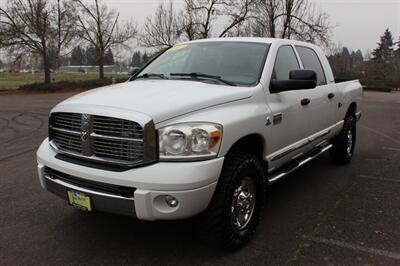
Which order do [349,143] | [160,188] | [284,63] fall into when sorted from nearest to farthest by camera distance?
[160,188], [284,63], [349,143]

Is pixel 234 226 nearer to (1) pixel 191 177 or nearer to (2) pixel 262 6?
(1) pixel 191 177

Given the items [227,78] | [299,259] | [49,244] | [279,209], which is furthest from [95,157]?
[279,209]

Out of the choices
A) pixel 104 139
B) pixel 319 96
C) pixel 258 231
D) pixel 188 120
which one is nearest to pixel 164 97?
pixel 188 120

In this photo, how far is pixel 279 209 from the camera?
4.34m

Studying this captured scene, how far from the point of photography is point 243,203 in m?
3.44

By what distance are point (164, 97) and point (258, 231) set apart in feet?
5.31

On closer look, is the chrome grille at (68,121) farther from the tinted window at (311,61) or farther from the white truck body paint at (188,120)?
the tinted window at (311,61)

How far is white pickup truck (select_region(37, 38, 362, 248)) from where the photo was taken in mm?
2859

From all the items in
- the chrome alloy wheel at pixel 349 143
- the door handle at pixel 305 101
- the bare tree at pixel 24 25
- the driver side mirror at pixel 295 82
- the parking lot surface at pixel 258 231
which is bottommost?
the parking lot surface at pixel 258 231

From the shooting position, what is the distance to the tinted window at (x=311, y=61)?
16.3 feet

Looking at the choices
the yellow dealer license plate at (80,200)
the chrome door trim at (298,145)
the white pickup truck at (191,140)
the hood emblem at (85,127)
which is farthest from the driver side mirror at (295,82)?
the yellow dealer license plate at (80,200)

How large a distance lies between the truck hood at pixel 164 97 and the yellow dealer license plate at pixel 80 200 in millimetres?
714

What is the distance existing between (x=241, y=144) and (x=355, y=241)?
1386mm

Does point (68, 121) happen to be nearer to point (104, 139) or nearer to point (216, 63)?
point (104, 139)
